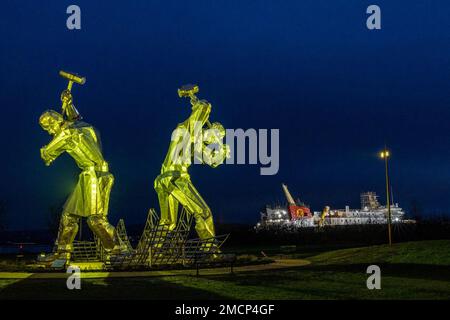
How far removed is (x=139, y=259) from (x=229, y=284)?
6.54 m

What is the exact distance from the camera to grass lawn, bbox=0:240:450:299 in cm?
1369

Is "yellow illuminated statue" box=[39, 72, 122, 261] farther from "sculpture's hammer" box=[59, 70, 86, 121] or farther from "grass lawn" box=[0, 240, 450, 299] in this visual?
"grass lawn" box=[0, 240, 450, 299]

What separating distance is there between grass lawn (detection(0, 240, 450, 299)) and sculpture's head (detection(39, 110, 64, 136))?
6.99 meters

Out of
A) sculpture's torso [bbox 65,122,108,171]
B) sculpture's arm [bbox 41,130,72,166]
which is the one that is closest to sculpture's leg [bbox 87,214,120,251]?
sculpture's torso [bbox 65,122,108,171]

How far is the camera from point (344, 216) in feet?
320

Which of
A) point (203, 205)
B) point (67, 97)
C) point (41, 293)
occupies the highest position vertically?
point (67, 97)

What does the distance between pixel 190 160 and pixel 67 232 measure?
5.93 m

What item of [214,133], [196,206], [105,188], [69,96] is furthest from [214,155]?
[69,96]

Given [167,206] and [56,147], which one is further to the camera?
[167,206]

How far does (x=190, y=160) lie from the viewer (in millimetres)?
24500

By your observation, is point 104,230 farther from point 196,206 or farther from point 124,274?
point 196,206

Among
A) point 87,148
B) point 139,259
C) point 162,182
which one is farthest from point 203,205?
point 87,148
